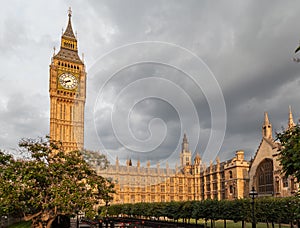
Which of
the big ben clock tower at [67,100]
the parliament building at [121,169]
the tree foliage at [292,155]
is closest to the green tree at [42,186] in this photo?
the tree foliage at [292,155]

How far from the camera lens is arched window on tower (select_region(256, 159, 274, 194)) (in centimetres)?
4798

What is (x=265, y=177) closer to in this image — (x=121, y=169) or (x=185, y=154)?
(x=121, y=169)

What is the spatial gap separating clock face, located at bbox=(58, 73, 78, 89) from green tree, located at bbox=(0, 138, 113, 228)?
60828 millimetres

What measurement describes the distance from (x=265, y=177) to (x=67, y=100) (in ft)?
170

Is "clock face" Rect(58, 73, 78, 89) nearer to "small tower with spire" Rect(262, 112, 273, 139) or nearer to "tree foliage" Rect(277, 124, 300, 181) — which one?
"small tower with spire" Rect(262, 112, 273, 139)

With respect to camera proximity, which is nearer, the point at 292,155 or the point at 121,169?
the point at 292,155

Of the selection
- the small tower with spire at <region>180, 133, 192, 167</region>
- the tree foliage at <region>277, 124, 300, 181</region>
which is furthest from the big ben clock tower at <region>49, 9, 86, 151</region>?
the small tower with spire at <region>180, 133, 192, 167</region>

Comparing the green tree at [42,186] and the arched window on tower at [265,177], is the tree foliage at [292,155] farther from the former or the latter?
the arched window on tower at [265,177]

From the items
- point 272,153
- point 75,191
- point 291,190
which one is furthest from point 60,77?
point 75,191

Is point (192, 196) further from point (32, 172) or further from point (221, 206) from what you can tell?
point (32, 172)

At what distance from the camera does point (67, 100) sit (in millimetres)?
79500

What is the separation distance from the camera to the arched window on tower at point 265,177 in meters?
48.0

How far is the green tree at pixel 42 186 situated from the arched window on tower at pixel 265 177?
35.3 metres

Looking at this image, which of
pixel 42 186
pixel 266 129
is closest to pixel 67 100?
pixel 266 129
